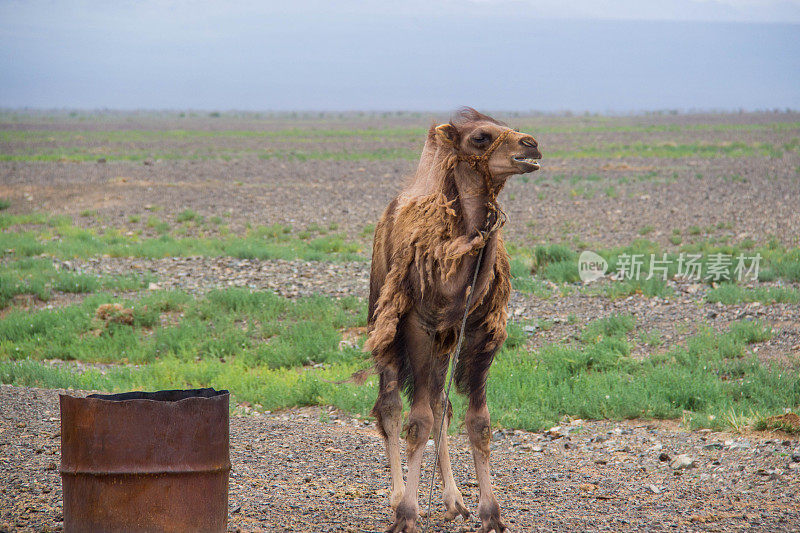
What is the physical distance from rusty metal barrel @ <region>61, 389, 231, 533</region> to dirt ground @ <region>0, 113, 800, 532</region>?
0.91 metres

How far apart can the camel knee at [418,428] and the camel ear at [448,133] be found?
6.17 ft

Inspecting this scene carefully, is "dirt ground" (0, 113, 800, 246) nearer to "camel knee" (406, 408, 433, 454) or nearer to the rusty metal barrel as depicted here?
"camel knee" (406, 408, 433, 454)

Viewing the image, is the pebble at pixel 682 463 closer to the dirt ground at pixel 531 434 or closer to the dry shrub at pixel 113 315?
the dirt ground at pixel 531 434

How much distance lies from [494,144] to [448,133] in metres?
0.38

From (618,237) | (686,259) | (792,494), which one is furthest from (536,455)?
(618,237)

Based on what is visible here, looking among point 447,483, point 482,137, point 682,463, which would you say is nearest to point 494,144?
point 482,137

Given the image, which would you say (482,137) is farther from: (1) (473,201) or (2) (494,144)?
(1) (473,201)

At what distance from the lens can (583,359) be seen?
10.6 metres

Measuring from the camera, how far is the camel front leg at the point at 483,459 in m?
5.84

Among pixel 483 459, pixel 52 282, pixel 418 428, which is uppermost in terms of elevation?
pixel 418 428

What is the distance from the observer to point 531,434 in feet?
28.6

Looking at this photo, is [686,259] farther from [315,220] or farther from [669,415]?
[315,220]

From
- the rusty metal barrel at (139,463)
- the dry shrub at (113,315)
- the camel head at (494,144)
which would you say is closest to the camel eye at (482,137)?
the camel head at (494,144)

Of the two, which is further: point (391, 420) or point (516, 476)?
point (516, 476)
